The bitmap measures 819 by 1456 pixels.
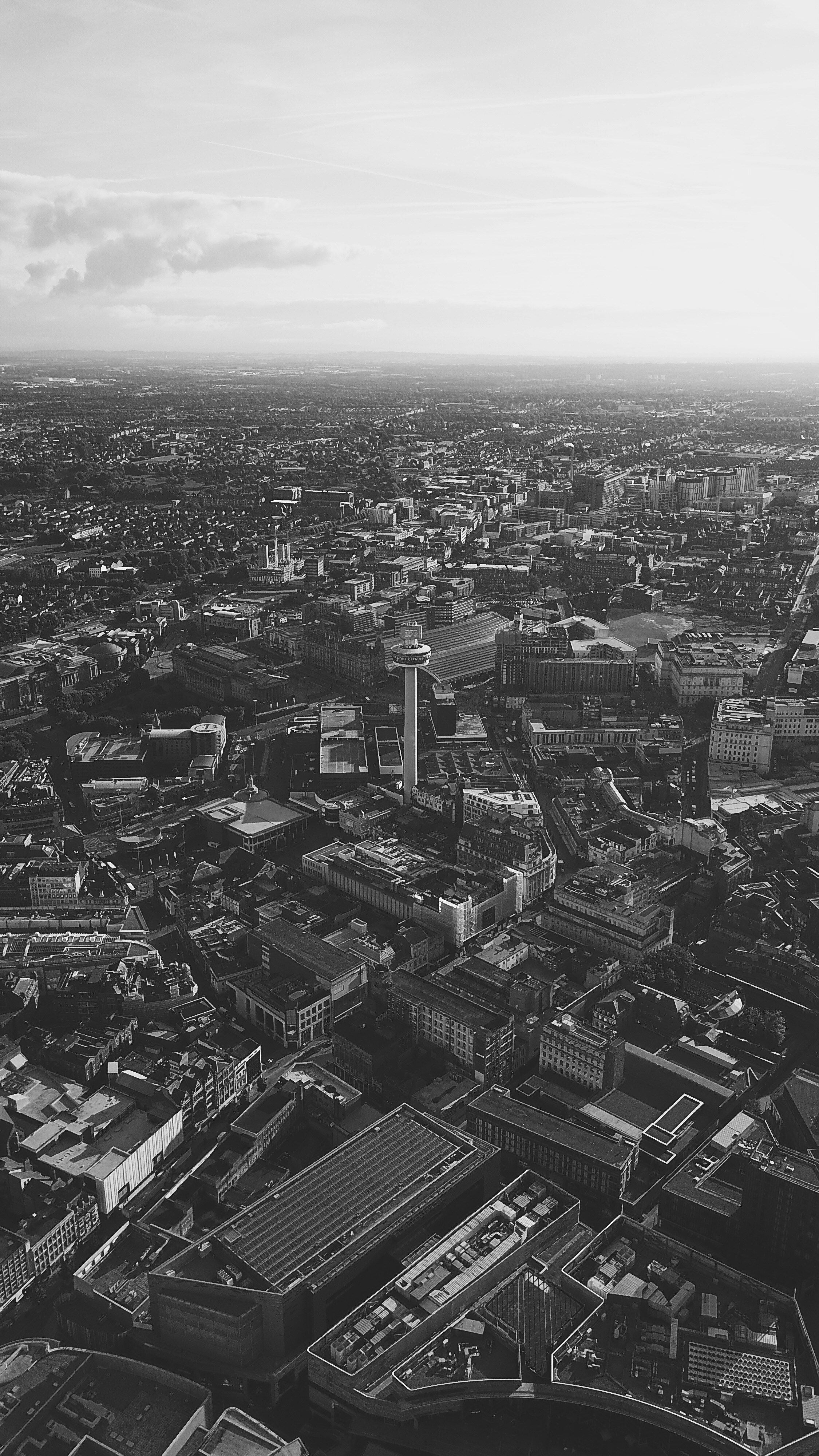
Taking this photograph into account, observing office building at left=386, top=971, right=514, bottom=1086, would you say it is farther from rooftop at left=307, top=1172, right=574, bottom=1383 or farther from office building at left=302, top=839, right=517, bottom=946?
rooftop at left=307, top=1172, right=574, bottom=1383

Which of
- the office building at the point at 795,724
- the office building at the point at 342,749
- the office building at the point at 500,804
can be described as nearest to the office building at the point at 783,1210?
the office building at the point at 500,804

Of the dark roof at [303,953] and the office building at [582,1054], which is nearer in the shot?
the office building at [582,1054]

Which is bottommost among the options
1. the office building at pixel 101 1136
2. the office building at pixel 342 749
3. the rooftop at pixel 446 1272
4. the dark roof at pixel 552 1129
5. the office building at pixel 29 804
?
the office building at pixel 101 1136

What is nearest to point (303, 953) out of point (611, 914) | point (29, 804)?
point (611, 914)

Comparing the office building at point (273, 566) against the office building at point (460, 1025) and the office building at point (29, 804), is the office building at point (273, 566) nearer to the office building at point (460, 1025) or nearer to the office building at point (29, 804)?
the office building at point (29, 804)

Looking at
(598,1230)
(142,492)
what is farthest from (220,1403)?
(142,492)

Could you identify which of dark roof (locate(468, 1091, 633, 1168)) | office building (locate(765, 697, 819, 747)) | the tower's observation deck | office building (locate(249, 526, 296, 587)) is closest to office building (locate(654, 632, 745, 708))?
office building (locate(765, 697, 819, 747))

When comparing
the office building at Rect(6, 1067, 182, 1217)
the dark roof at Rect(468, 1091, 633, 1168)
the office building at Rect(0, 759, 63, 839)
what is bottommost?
the office building at Rect(6, 1067, 182, 1217)
